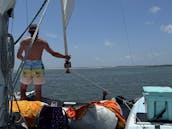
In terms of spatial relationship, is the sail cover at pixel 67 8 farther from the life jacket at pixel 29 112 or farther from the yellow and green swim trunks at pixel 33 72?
the yellow and green swim trunks at pixel 33 72

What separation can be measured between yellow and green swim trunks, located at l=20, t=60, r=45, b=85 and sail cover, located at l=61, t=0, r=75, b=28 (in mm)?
1768

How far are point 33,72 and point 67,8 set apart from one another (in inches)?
79.6

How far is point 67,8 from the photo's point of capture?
5.66m

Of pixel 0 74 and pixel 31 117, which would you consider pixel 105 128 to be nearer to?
pixel 31 117

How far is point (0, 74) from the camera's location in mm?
4570

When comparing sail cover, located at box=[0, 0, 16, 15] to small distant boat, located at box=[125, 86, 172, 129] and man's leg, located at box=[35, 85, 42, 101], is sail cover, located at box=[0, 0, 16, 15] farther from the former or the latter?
man's leg, located at box=[35, 85, 42, 101]

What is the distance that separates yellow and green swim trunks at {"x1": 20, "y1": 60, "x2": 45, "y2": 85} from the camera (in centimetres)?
731

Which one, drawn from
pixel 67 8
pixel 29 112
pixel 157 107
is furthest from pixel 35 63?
Result: pixel 157 107

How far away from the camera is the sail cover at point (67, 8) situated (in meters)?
5.48

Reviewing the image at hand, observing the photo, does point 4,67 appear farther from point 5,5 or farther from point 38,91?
point 38,91

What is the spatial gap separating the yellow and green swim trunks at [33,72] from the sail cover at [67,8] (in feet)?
5.80

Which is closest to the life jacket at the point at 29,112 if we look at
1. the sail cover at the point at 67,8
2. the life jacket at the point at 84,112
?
the life jacket at the point at 84,112

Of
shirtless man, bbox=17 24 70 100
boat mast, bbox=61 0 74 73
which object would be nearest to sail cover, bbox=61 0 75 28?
boat mast, bbox=61 0 74 73

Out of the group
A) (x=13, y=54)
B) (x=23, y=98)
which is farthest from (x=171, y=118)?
(x=23, y=98)
